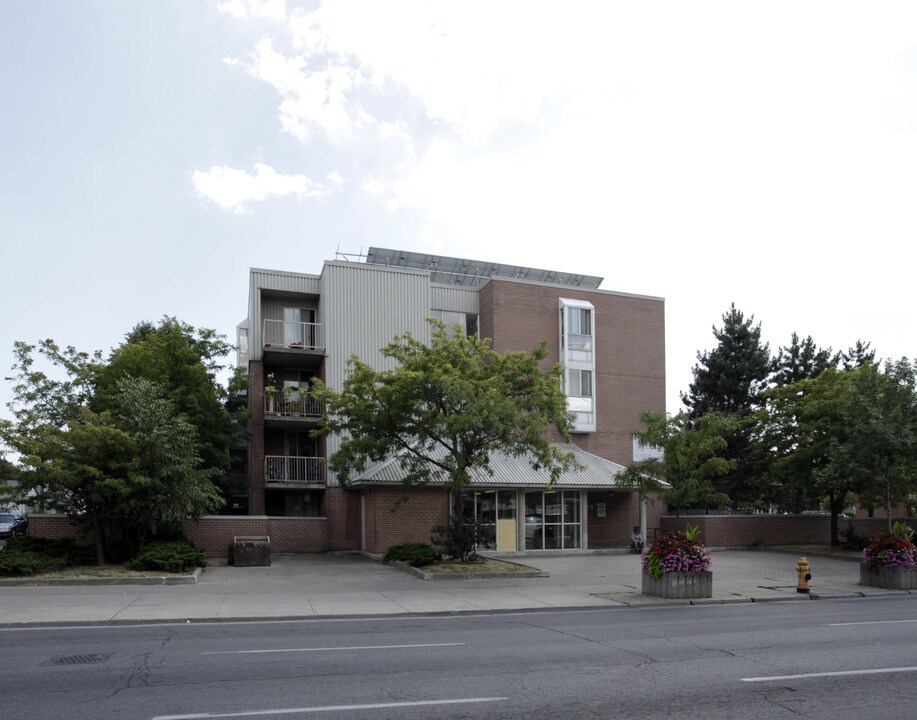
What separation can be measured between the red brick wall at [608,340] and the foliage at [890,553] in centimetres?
1361

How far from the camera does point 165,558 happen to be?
21156mm

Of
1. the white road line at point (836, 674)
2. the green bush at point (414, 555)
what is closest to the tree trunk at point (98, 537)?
the green bush at point (414, 555)

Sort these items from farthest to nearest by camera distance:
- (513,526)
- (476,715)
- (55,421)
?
(513,526) → (55,421) → (476,715)

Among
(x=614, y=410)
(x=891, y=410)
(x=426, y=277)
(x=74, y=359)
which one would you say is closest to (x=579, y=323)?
(x=614, y=410)

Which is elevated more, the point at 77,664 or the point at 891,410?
the point at 891,410

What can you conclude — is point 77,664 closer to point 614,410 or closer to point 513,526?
point 513,526

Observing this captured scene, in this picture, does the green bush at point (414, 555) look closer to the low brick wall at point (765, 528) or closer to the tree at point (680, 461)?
the tree at point (680, 461)

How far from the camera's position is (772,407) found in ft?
111

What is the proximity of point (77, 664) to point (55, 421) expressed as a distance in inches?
669

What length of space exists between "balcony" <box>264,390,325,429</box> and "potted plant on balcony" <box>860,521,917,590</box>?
19.3 meters

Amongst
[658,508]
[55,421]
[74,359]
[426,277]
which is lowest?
[658,508]

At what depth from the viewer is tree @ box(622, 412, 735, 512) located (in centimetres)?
2703

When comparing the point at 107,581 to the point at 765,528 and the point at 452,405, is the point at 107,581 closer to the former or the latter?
the point at 452,405

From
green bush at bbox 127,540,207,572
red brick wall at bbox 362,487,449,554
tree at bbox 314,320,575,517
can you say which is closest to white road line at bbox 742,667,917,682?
tree at bbox 314,320,575,517
